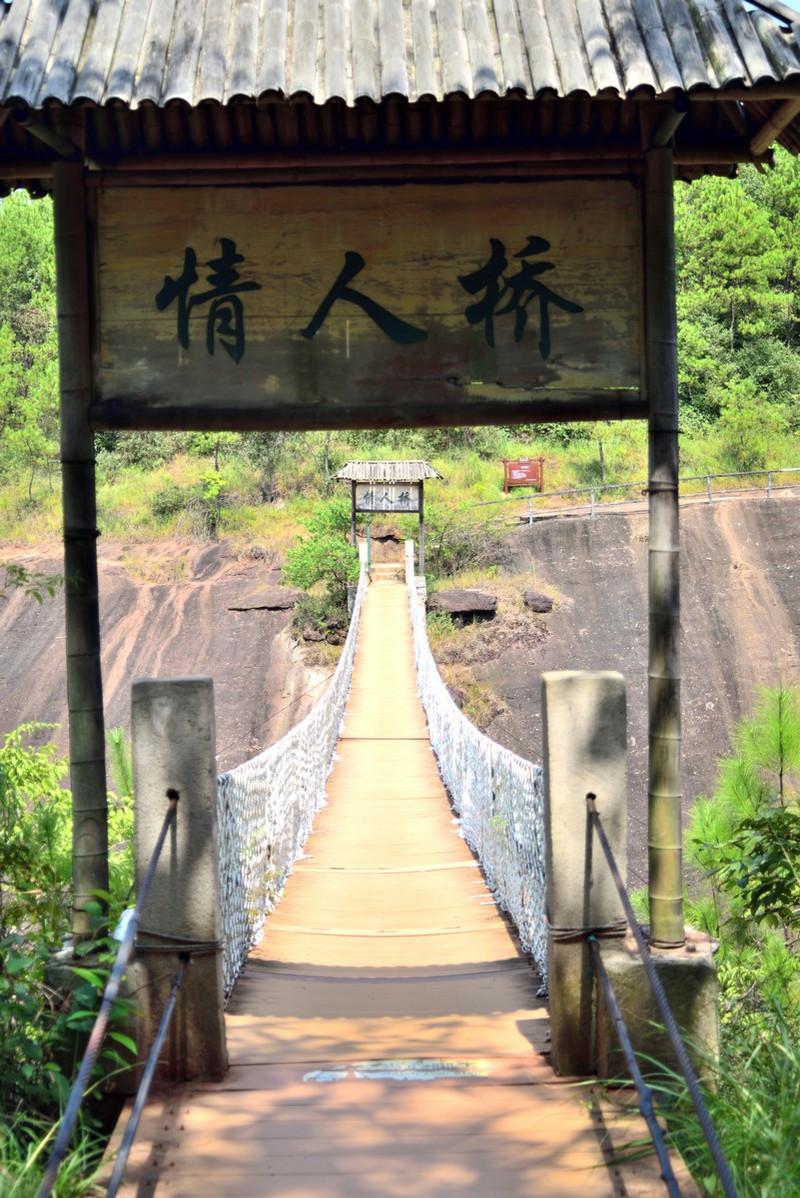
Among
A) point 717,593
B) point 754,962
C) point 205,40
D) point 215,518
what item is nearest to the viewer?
point 205,40

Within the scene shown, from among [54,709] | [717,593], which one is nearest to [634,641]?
[717,593]

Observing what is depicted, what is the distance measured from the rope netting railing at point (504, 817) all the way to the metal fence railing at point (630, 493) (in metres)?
18.7

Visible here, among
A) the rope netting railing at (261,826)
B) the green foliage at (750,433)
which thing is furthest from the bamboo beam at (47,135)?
the green foliage at (750,433)

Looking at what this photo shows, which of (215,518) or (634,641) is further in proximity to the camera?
(215,518)

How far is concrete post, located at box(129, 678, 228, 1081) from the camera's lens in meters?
Answer: 3.23

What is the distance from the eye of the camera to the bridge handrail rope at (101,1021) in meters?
2.08

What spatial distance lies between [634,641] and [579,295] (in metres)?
18.4

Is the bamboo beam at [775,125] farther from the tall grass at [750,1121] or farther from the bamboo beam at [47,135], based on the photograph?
the tall grass at [750,1121]

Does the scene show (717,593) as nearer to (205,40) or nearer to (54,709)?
(54,709)

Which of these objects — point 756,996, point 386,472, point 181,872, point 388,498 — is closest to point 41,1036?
point 181,872

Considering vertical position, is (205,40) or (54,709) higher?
Answer: (205,40)

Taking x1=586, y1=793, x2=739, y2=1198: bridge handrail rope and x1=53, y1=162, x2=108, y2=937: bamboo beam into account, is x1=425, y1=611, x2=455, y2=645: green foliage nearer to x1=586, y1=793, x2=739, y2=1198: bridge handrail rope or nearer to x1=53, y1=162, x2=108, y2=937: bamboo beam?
x1=53, y1=162, x2=108, y2=937: bamboo beam

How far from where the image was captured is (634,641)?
21766 mm

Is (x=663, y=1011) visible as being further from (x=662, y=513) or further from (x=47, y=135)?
(x=47, y=135)
